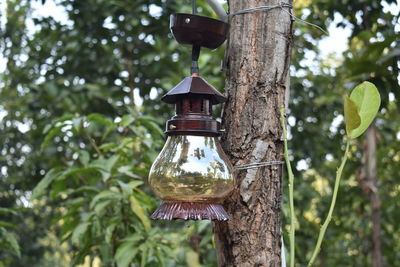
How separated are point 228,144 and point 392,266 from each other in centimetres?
322

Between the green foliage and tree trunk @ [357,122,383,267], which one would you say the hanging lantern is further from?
tree trunk @ [357,122,383,267]

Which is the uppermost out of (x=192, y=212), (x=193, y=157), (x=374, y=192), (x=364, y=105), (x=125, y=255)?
(x=364, y=105)

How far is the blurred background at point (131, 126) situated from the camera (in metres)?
2.30

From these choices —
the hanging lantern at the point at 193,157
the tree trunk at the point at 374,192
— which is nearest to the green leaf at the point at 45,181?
the hanging lantern at the point at 193,157

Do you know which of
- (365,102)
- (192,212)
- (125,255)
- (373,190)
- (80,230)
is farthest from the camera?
(373,190)

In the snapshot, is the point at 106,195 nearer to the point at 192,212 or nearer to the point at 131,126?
the point at 131,126

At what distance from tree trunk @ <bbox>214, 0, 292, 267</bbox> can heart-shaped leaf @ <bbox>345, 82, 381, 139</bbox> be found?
0.16 metres

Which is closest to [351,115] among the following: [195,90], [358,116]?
[358,116]

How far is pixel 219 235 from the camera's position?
1.31 meters

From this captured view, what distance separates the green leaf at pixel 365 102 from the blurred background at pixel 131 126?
905 mm

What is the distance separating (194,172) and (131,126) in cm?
127

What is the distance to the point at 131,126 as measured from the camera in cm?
243

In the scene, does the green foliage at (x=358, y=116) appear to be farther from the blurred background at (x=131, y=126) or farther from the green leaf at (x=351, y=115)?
the blurred background at (x=131, y=126)

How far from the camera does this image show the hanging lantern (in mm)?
1202
